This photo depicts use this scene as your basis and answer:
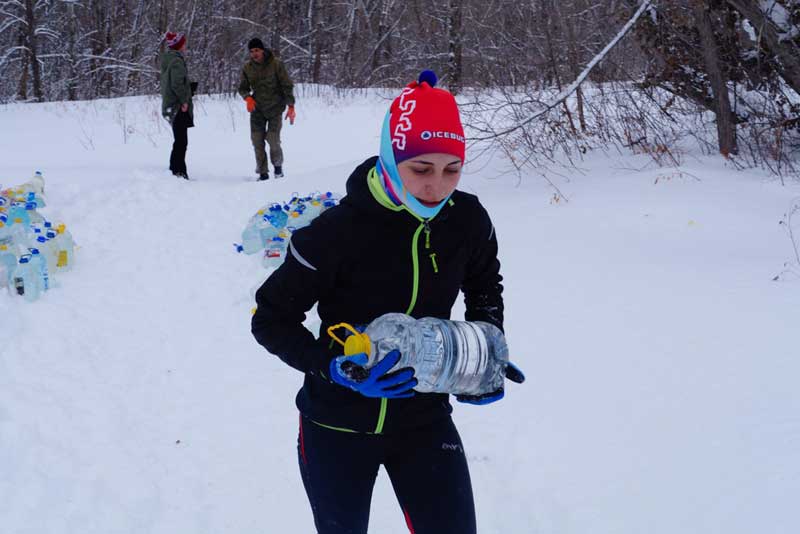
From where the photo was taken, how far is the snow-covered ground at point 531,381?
3340 mm

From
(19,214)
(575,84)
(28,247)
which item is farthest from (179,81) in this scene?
(575,84)

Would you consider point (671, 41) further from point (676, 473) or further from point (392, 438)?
point (392, 438)

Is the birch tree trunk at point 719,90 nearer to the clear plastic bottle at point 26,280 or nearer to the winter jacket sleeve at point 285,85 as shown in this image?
the winter jacket sleeve at point 285,85

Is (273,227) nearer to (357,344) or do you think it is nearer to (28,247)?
(28,247)

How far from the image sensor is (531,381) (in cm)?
437

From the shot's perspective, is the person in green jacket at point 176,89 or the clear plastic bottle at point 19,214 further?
the person in green jacket at point 176,89

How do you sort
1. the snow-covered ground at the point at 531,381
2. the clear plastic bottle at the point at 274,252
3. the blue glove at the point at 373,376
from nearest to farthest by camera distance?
the blue glove at the point at 373,376 → the snow-covered ground at the point at 531,381 → the clear plastic bottle at the point at 274,252

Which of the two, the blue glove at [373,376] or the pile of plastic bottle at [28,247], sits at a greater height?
the blue glove at [373,376]

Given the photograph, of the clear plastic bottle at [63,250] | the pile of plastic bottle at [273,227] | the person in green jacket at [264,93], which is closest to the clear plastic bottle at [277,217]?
the pile of plastic bottle at [273,227]

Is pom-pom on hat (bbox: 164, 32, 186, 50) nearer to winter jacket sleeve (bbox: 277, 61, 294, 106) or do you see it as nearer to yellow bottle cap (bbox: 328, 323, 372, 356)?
winter jacket sleeve (bbox: 277, 61, 294, 106)

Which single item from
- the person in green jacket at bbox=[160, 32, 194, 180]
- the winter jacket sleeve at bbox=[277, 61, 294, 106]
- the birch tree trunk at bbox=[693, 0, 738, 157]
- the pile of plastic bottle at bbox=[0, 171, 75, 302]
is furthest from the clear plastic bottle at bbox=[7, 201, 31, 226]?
the birch tree trunk at bbox=[693, 0, 738, 157]

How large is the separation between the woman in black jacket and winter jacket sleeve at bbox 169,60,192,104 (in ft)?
28.5

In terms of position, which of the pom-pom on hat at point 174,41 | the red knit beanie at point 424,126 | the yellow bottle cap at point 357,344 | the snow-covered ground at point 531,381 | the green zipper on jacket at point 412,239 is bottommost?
the snow-covered ground at point 531,381

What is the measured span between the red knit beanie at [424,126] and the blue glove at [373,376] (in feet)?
1.88
